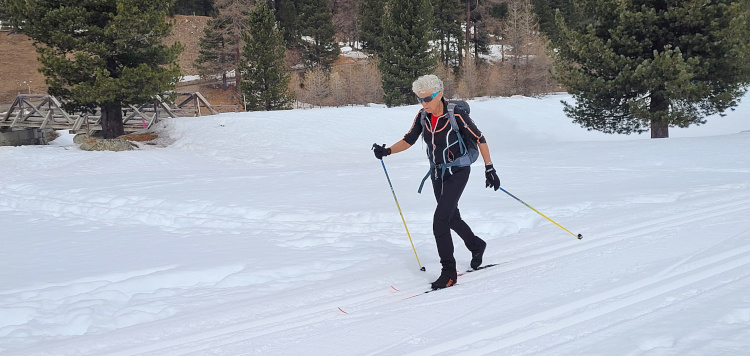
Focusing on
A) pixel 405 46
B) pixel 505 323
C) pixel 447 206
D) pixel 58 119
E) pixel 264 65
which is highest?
pixel 405 46

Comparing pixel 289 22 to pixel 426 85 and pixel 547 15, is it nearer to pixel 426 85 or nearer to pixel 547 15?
pixel 547 15

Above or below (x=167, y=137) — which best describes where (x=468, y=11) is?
above

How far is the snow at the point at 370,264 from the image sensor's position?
13.6 feet

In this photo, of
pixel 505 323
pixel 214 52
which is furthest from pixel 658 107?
pixel 214 52

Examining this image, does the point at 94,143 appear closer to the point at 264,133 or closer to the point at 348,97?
the point at 264,133

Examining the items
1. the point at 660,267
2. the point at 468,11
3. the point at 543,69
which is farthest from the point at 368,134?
the point at 468,11

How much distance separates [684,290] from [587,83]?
13.4 meters

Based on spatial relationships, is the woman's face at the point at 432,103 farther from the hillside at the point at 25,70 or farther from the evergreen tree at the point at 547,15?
the evergreen tree at the point at 547,15

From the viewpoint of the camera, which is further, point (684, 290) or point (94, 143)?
point (94, 143)

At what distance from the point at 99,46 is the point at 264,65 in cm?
1327

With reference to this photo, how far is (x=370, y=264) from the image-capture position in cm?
618

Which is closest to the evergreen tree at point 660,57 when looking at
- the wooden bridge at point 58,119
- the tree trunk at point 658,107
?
the tree trunk at point 658,107

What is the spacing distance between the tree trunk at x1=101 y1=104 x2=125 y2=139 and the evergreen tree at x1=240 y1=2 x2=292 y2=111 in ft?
34.4

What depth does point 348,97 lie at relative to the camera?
4375 cm
